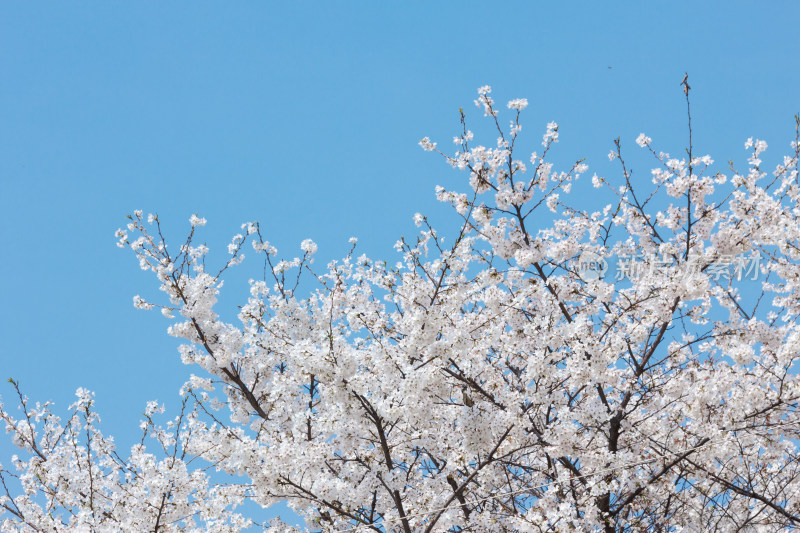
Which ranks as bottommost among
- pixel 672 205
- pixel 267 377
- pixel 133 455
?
pixel 133 455

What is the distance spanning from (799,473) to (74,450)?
9.44 meters

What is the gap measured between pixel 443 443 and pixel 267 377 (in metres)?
2.59

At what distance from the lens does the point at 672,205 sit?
832cm

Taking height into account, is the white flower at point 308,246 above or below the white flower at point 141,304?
above

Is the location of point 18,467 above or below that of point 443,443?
above

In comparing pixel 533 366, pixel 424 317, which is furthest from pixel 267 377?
pixel 533 366

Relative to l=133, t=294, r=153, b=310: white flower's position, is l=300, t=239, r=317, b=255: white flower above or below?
above

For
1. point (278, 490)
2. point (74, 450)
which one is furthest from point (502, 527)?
point (74, 450)

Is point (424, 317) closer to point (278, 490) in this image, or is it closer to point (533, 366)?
point (533, 366)

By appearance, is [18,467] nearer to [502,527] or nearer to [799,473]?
[502,527]

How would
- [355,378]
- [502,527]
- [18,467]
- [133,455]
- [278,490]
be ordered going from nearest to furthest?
[355,378]
[278,490]
[502,527]
[133,455]
[18,467]

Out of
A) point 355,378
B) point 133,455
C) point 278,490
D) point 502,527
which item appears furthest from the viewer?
point 133,455

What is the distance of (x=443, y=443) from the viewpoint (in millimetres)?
7777

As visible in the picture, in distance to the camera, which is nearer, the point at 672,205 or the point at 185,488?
the point at 185,488
